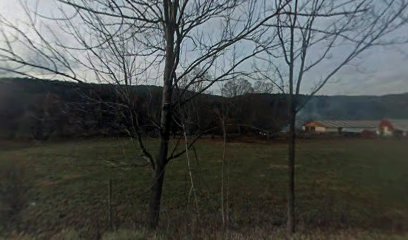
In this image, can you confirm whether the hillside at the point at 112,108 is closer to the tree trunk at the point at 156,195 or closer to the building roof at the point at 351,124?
the building roof at the point at 351,124

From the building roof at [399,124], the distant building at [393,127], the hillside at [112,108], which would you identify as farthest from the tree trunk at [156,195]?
the building roof at [399,124]

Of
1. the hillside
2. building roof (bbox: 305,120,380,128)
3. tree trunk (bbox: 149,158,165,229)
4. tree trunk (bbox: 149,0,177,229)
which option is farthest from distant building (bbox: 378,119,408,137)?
tree trunk (bbox: 149,158,165,229)

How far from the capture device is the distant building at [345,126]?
6199 millimetres

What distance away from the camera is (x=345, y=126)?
20.9 feet

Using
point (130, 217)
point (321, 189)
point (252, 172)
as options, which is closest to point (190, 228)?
point (130, 217)

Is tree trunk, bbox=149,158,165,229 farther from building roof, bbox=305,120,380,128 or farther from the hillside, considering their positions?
building roof, bbox=305,120,380,128

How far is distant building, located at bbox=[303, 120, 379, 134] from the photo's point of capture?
620 centimetres

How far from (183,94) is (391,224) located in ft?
13.0

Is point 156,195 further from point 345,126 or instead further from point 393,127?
point 393,127

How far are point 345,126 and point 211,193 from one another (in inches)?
213

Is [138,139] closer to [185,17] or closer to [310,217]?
[185,17]

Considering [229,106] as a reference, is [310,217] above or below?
below

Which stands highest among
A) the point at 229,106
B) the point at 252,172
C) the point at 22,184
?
the point at 229,106

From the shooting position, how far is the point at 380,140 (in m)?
6.11
